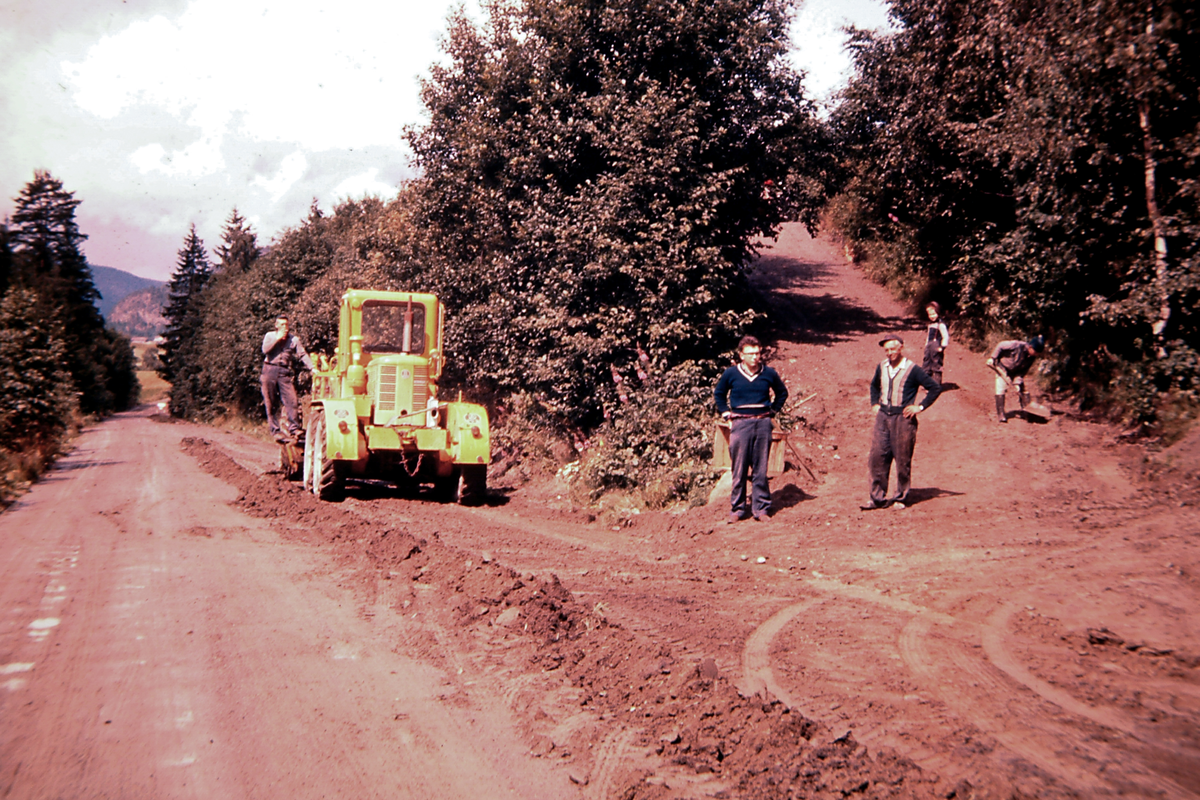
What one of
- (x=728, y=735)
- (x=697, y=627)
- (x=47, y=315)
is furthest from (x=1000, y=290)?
(x=47, y=315)

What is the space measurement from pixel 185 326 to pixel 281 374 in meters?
Result: 50.7

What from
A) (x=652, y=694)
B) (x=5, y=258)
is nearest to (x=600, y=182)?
(x=652, y=694)

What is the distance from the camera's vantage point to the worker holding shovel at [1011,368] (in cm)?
1351

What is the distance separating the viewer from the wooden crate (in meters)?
9.30

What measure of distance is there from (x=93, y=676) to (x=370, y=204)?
1388 inches

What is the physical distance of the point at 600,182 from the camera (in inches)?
535

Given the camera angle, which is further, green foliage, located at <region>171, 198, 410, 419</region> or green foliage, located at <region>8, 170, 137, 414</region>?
green foliage, located at <region>8, 170, 137, 414</region>

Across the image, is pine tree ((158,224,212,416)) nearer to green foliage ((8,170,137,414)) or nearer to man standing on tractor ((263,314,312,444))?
green foliage ((8,170,137,414))

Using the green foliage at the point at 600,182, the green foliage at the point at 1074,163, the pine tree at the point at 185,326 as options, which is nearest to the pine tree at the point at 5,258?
the pine tree at the point at 185,326

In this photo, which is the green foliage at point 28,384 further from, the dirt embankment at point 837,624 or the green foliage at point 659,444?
the green foliage at point 659,444

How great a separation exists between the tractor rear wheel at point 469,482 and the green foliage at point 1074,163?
914 centimetres

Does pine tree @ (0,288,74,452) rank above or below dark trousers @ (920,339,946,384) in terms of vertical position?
below

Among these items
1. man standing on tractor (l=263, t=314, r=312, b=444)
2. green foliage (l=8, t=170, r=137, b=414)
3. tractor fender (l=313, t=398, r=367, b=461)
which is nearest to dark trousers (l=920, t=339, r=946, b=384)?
tractor fender (l=313, t=398, r=367, b=461)

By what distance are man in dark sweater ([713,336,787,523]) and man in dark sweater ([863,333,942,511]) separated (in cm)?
108
